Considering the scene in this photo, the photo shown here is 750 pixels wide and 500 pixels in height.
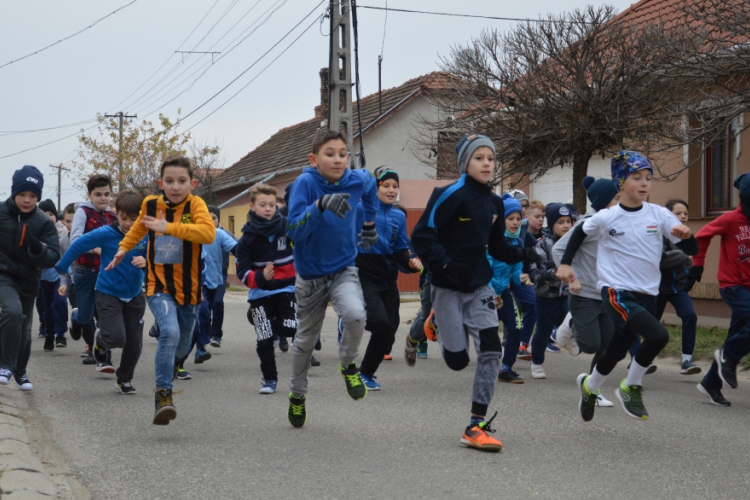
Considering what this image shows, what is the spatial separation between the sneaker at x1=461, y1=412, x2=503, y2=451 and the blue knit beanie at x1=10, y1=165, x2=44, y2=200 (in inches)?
178

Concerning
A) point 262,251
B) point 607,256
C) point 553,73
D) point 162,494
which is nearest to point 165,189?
point 262,251

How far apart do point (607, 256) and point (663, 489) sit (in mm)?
2019

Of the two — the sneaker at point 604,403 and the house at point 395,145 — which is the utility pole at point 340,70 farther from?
the sneaker at point 604,403

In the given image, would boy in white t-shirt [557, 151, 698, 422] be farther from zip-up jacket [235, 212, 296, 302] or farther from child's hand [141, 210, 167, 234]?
zip-up jacket [235, 212, 296, 302]

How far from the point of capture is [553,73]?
1451 cm

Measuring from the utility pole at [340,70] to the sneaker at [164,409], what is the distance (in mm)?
13435

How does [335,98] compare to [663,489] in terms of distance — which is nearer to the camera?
[663,489]

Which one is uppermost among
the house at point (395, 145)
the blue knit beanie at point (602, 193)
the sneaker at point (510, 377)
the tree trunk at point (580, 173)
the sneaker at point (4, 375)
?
the house at point (395, 145)

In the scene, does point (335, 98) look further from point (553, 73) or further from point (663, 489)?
point (663, 489)

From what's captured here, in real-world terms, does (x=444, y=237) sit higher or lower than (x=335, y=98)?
lower

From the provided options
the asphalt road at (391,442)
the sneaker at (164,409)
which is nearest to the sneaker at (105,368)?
the asphalt road at (391,442)

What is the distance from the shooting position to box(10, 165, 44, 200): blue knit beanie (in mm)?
7828

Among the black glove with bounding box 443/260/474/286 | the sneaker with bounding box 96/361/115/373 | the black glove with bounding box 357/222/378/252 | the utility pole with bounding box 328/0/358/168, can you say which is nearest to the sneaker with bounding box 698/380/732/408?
the black glove with bounding box 443/260/474/286

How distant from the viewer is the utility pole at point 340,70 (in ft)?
63.1
